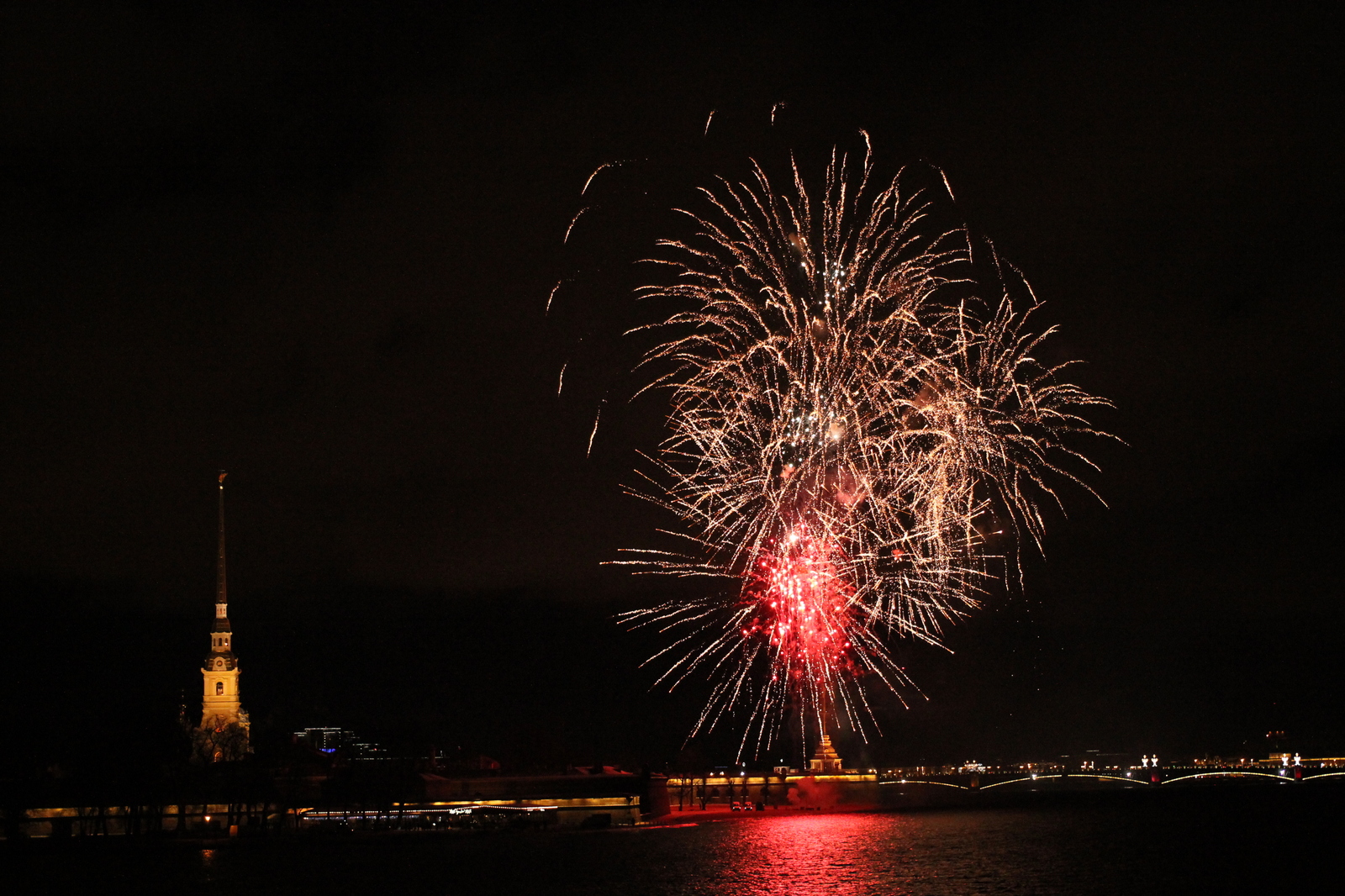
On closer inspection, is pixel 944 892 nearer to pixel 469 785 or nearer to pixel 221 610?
pixel 469 785

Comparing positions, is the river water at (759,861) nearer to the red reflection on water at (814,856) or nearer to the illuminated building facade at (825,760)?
the red reflection on water at (814,856)

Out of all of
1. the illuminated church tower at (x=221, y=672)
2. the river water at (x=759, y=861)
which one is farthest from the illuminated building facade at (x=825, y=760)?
the illuminated church tower at (x=221, y=672)

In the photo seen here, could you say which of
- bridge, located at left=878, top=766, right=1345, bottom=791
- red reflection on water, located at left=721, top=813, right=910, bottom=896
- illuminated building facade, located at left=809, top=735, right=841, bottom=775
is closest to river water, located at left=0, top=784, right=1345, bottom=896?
red reflection on water, located at left=721, top=813, right=910, bottom=896

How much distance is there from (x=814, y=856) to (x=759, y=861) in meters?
3.11

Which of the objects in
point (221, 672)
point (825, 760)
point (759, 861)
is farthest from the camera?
point (221, 672)

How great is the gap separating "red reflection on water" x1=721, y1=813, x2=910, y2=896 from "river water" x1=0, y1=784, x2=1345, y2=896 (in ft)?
0.37

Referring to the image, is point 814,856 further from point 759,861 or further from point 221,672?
point 221,672

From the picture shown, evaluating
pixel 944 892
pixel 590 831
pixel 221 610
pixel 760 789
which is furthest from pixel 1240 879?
pixel 221 610

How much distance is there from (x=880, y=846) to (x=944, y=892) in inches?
747

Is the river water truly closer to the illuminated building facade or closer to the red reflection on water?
the red reflection on water

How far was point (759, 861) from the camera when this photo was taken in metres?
54.7

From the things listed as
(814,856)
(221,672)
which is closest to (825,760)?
(814,856)

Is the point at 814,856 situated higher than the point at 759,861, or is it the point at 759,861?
the point at 759,861

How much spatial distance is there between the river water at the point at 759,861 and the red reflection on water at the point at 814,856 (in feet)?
0.37
